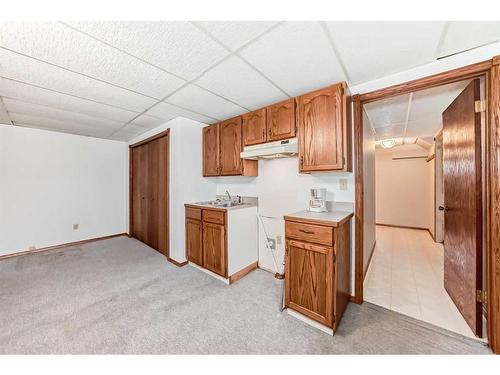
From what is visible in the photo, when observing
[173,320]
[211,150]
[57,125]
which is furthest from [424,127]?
[57,125]

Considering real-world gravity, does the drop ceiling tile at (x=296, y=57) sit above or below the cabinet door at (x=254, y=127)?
above

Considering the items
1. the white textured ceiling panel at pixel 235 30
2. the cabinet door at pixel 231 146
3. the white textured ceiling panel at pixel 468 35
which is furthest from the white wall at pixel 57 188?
A: the white textured ceiling panel at pixel 468 35

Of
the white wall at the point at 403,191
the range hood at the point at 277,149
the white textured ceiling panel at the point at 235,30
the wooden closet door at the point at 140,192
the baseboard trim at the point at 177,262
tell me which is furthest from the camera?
the white wall at the point at 403,191

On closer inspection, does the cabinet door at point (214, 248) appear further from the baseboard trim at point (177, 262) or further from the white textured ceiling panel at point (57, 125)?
the white textured ceiling panel at point (57, 125)

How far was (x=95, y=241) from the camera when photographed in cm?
397

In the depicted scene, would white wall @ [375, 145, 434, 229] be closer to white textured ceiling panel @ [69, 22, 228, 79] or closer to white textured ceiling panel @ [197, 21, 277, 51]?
white textured ceiling panel @ [197, 21, 277, 51]

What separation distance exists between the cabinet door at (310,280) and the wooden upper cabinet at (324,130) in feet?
2.58

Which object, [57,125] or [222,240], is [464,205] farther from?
[57,125]

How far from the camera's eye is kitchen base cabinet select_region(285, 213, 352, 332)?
153 centimetres

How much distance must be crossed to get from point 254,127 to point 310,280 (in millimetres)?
1825

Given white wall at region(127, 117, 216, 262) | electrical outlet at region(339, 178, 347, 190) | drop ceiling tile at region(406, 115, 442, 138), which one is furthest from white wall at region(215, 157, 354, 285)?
drop ceiling tile at region(406, 115, 442, 138)

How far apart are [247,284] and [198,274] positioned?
0.72 m

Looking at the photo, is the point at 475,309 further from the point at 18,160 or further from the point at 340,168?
the point at 18,160

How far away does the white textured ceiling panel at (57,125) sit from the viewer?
287 centimetres
